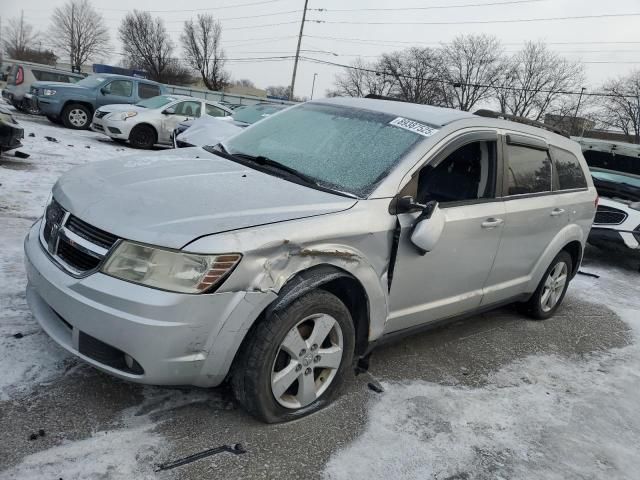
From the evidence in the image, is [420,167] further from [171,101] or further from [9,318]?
[171,101]

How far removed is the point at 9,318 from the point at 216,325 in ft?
5.77

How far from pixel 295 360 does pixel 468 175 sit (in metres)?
1.94

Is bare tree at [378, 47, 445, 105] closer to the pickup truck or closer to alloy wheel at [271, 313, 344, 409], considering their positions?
the pickup truck

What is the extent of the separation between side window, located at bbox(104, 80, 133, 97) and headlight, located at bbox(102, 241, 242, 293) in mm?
13448

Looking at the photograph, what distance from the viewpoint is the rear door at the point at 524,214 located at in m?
3.89

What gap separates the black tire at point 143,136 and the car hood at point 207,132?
259 centimetres

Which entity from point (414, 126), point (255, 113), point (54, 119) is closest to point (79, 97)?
point (54, 119)

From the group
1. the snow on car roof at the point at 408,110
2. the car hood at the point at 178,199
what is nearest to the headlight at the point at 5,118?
the car hood at the point at 178,199

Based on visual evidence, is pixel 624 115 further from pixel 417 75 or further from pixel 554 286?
pixel 554 286

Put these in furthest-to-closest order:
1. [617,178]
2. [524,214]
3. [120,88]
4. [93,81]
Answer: [120,88]
[93,81]
[617,178]
[524,214]

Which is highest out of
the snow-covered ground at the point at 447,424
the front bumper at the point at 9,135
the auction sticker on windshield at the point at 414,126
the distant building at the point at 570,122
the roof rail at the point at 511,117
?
the distant building at the point at 570,122

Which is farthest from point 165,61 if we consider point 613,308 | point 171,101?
point 613,308

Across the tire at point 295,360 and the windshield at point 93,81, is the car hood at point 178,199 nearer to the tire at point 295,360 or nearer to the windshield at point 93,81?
the tire at point 295,360

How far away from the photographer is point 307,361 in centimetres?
275
